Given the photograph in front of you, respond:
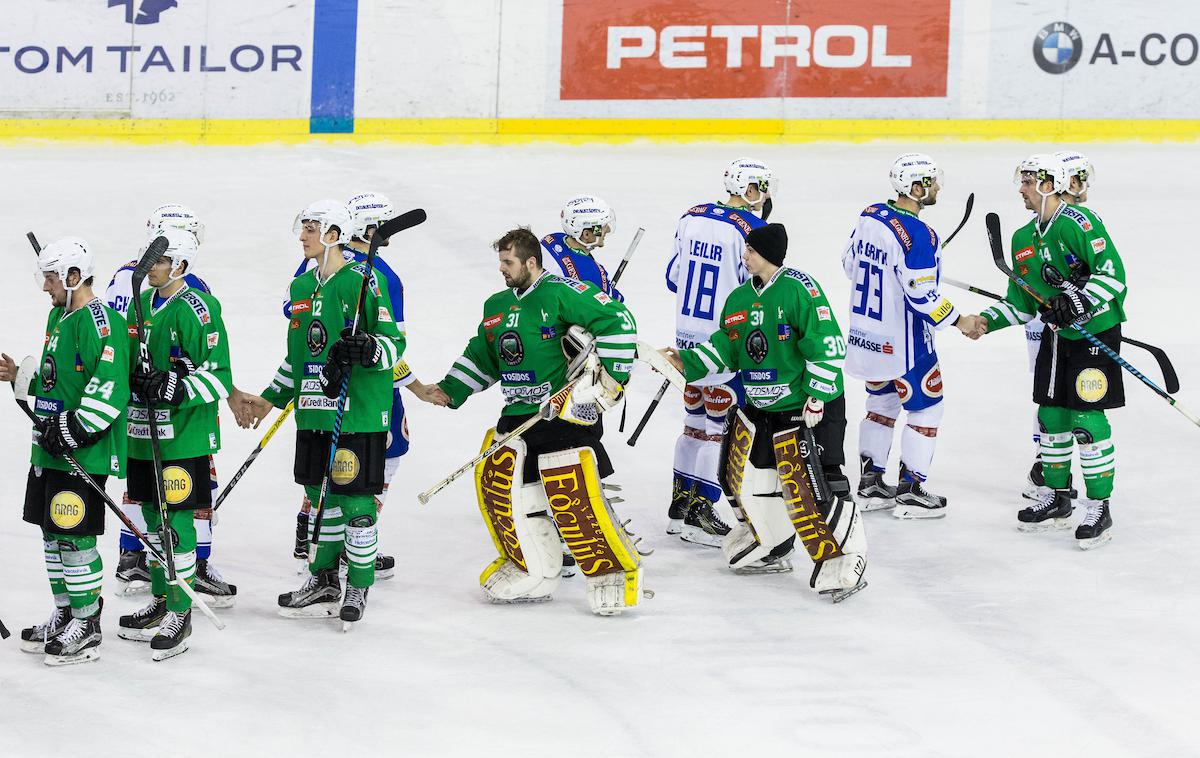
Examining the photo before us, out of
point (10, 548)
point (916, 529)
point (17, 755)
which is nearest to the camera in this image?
point (17, 755)

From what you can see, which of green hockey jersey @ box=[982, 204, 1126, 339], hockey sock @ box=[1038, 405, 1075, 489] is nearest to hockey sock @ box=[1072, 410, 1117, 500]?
hockey sock @ box=[1038, 405, 1075, 489]

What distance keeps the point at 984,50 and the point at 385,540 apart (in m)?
7.55

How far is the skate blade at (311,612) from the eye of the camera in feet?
18.9

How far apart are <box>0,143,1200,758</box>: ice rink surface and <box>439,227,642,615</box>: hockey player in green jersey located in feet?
0.79

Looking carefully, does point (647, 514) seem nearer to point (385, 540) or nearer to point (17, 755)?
point (385, 540)

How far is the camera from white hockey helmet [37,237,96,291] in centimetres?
502

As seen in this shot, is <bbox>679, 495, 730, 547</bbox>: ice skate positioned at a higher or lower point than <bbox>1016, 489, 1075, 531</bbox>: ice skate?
lower

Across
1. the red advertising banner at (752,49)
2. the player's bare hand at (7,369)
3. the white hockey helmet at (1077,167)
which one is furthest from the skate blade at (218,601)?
the red advertising banner at (752,49)

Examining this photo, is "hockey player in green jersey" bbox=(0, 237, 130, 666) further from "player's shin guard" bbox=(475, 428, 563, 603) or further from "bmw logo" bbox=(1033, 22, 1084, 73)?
"bmw logo" bbox=(1033, 22, 1084, 73)

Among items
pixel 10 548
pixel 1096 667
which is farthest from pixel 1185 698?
pixel 10 548

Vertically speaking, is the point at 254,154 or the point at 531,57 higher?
the point at 531,57

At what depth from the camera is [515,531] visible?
5.90m

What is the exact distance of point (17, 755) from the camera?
4457 millimetres

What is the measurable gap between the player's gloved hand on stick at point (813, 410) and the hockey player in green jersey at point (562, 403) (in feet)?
2.22
